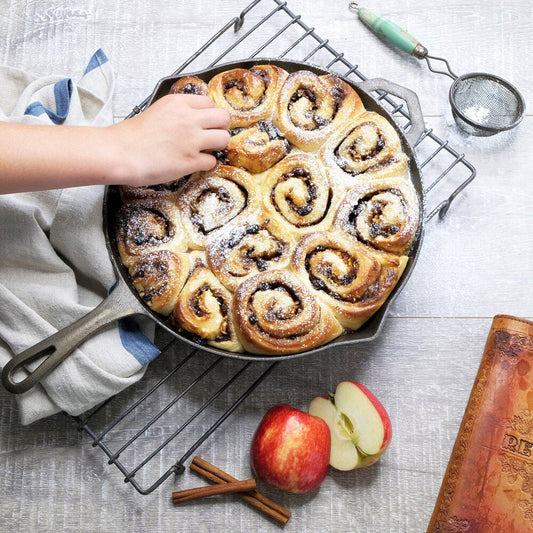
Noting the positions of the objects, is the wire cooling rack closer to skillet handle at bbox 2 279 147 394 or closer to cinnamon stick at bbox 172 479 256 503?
cinnamon stick at bbox 172 479 256 503

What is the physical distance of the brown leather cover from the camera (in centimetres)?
181

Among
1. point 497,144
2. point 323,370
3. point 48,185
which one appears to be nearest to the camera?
point 48,185

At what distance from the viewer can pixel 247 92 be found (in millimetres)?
1866

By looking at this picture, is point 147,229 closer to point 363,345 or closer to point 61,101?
point 61,101

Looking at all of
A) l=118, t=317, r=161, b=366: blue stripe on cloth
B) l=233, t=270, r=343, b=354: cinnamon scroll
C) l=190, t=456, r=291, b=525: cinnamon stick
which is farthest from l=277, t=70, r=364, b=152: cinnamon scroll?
l=190, t=456, r=291, b=525: cinnamon stick

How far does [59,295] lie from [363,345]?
865 millimetres

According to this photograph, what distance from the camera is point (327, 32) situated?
2230 mm

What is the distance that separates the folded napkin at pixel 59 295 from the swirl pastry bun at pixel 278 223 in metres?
0.12

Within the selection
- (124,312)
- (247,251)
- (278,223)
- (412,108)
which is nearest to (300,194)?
(278,223)

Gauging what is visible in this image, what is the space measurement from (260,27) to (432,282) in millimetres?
987

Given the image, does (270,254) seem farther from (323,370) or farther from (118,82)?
(118,82)

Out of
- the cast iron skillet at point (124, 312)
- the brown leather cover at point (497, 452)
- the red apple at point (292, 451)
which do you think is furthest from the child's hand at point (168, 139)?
the brown leather cover at point (497, 452)

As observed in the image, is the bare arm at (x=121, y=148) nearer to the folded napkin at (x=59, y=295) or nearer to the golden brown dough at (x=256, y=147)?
the golden brown dough at (x=256, y=147)

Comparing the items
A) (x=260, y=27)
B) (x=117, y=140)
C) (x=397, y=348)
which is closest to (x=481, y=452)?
(x=397, y=348)
